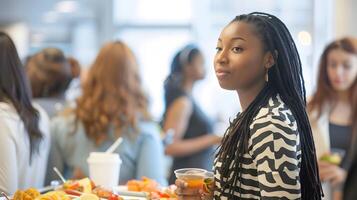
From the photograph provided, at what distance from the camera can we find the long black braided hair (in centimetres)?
113

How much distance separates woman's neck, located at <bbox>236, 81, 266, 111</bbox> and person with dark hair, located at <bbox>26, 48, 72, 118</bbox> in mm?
1525

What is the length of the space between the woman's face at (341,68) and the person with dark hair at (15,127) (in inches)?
63.1

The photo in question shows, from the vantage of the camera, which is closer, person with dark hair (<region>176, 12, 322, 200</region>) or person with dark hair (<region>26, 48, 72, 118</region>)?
person with dark hair (<region>176, 12, 322, 200</region>)

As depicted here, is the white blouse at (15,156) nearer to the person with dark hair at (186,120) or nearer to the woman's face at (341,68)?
the person with dark hair at (186,120)

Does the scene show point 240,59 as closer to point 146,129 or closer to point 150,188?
point 150,188

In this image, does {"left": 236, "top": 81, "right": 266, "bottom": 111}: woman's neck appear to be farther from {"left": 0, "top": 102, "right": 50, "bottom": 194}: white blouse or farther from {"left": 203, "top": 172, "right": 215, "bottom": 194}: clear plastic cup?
{"left": 0, "top": 102, "right": 50, "bottom": 194}: white blouse

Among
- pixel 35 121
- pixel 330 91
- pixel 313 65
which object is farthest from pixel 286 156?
pixel 313 65

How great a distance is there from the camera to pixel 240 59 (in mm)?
1142

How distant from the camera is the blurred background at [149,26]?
4371 millimetres

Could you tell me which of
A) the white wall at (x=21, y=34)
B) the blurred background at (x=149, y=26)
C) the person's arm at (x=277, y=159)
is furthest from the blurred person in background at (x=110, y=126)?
the white wall at (x=21, y=34)

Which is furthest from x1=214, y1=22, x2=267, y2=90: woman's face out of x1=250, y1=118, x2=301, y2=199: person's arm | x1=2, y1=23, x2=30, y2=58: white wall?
x1=2, y1=23, x2=30, y2=58: white wall

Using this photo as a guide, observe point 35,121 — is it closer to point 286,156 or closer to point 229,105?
point 286,156

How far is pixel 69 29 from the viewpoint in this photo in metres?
4.86

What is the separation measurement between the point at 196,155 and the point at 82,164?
90 centimetres
